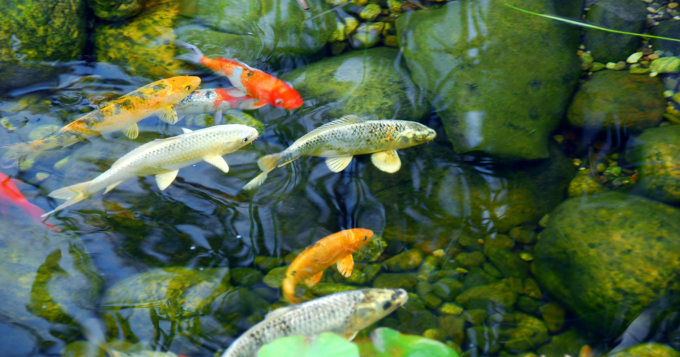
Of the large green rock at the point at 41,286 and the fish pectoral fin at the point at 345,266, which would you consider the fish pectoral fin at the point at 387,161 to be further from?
the large green rock at the point at 41,286

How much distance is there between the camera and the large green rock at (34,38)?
4.28 meters

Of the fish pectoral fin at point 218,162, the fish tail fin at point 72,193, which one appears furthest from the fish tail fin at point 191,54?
the fish tail fin at point 72,193

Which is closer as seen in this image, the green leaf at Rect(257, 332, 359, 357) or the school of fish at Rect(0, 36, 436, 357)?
the green leaf at Rect(257, 332, 359, 357)

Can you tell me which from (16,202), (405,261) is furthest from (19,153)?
(405,261)

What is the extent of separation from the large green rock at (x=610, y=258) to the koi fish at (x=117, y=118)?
13.8ft

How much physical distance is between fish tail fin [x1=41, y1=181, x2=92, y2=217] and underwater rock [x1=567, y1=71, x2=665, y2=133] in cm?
515

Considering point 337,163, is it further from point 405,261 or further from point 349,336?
point 349,336

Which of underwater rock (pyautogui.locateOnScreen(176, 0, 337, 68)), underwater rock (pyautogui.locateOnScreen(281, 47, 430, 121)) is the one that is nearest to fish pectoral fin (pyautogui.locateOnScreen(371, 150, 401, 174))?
underwater rock (pyautogui.locateOnScreen(281, 47, 430, 121))

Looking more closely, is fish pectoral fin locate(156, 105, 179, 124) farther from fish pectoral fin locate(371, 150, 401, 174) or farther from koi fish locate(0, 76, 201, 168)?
fish pectoral fin locate(371, 150, 401, 174)

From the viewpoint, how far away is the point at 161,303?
328 centimetres

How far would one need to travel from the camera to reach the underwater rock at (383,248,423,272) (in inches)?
153

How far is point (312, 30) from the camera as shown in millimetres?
5105

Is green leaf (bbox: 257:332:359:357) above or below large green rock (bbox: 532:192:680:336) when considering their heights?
above

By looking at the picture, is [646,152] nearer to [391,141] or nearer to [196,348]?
[391,141]
